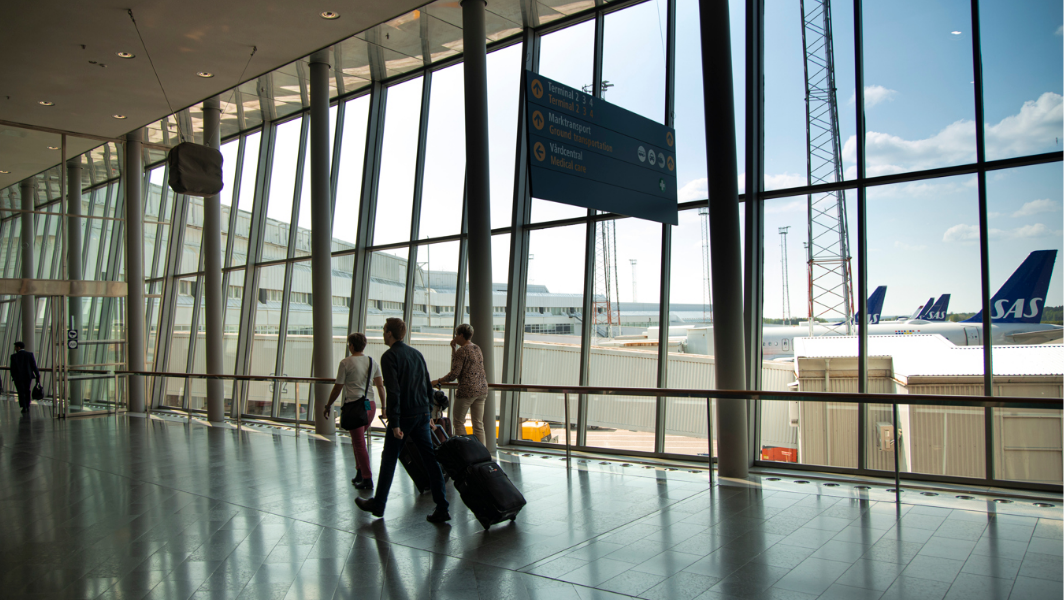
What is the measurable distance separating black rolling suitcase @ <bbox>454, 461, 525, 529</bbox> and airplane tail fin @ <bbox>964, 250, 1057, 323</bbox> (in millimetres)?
5085

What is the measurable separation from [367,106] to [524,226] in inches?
201

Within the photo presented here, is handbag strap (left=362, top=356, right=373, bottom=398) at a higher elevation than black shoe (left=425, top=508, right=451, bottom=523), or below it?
higher

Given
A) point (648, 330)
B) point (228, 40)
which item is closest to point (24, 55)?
point (228, 40)

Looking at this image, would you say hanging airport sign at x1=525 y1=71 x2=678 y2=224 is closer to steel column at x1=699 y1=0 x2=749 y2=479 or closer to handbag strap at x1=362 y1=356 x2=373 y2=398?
steel column at x1=699 y1=0 x2=749 y2=479

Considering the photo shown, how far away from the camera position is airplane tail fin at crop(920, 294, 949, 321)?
672 centimetres

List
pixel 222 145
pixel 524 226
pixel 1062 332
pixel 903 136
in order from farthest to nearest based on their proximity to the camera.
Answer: pixel 222 145, pixel 524 226, pixel 903 136, pixel 1062 332

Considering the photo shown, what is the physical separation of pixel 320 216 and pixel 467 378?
213 inches

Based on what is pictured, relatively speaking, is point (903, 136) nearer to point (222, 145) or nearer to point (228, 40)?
point (228, 40)

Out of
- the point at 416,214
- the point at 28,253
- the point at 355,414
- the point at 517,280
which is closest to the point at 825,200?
the point at 517,280

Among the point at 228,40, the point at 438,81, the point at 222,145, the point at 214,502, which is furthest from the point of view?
the point at 222,145

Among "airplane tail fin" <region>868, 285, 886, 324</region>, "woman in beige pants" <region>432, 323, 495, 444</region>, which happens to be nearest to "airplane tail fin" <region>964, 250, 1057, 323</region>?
"airplane tail fin" <region>868, 285, 886, 324</region>

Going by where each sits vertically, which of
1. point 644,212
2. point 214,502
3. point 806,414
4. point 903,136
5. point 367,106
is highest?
point 367,106

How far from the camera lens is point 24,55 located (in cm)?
793

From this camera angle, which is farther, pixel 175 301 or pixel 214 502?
pixel 175 301
